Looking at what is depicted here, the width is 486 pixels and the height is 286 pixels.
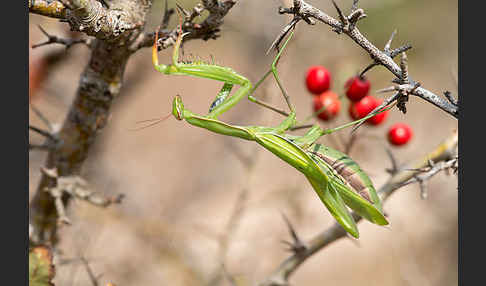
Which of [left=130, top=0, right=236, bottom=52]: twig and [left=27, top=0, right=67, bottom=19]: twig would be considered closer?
[left=27, top=0, right=67, bottom=19]: twig

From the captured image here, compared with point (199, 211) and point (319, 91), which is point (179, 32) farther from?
point (199, 211)

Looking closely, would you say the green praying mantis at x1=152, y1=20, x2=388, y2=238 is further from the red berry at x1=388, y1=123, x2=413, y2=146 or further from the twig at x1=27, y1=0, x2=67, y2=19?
the red berry at x1=388, y1=123, x2=413, y2=146

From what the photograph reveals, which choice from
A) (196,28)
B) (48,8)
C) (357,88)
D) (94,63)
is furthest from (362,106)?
(48,8)

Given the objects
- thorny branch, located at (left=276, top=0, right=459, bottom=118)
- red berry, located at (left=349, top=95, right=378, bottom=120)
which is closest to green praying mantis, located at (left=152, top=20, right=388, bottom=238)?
thorny branch, located at (left=276, top=0, right=459, bottom=118)

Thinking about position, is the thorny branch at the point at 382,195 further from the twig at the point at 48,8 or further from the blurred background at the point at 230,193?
the twig at the point at 48,8

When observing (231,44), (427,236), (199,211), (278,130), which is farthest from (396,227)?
(231,44)
